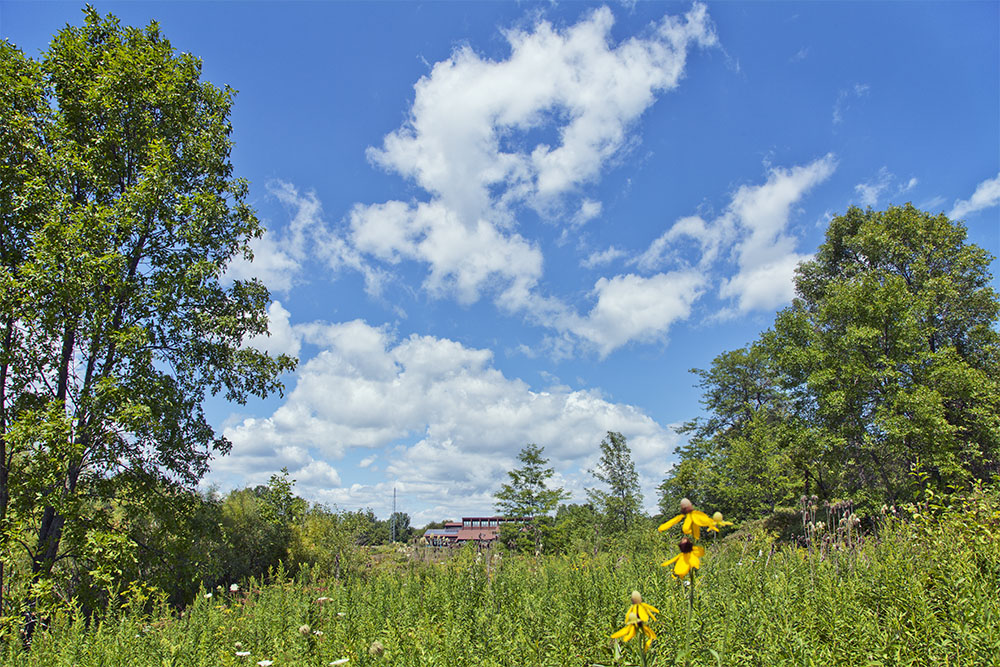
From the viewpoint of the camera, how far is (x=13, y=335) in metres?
8.66

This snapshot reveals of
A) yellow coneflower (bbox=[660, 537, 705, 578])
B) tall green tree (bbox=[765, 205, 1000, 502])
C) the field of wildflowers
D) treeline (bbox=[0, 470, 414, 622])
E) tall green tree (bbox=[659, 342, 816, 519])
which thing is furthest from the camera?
tall green tree (bbox=[659, 342, 816, 519])

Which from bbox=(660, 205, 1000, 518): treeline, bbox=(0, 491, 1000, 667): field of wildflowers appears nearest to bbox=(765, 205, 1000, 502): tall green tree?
bbox=(660, 205, 1000, 518): treeline

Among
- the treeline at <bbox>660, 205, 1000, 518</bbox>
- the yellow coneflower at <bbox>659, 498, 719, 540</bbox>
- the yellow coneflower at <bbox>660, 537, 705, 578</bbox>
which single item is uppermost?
the treeline at <bbox>660, 205, 1000, 518</bbox>

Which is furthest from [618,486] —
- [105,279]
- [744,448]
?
[105,279]

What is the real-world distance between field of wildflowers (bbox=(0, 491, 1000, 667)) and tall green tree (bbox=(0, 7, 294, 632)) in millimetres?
3841

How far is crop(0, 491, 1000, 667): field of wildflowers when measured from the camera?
10.2 ft

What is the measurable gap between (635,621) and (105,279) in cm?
977

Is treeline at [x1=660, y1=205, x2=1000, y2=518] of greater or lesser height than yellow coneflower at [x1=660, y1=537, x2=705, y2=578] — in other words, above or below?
above

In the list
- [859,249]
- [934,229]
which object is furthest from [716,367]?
[934,229]

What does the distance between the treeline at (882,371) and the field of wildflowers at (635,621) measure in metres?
13.2

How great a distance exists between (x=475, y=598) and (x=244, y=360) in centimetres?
710

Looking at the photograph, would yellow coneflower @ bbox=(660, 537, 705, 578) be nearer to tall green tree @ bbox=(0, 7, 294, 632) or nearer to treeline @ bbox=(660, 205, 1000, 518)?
tall green tree @ bbox=(0, 7, 294, 632)

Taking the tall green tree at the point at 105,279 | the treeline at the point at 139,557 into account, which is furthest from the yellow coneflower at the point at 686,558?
the tall green tree at the point at 105,279

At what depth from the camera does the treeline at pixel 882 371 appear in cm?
1608
